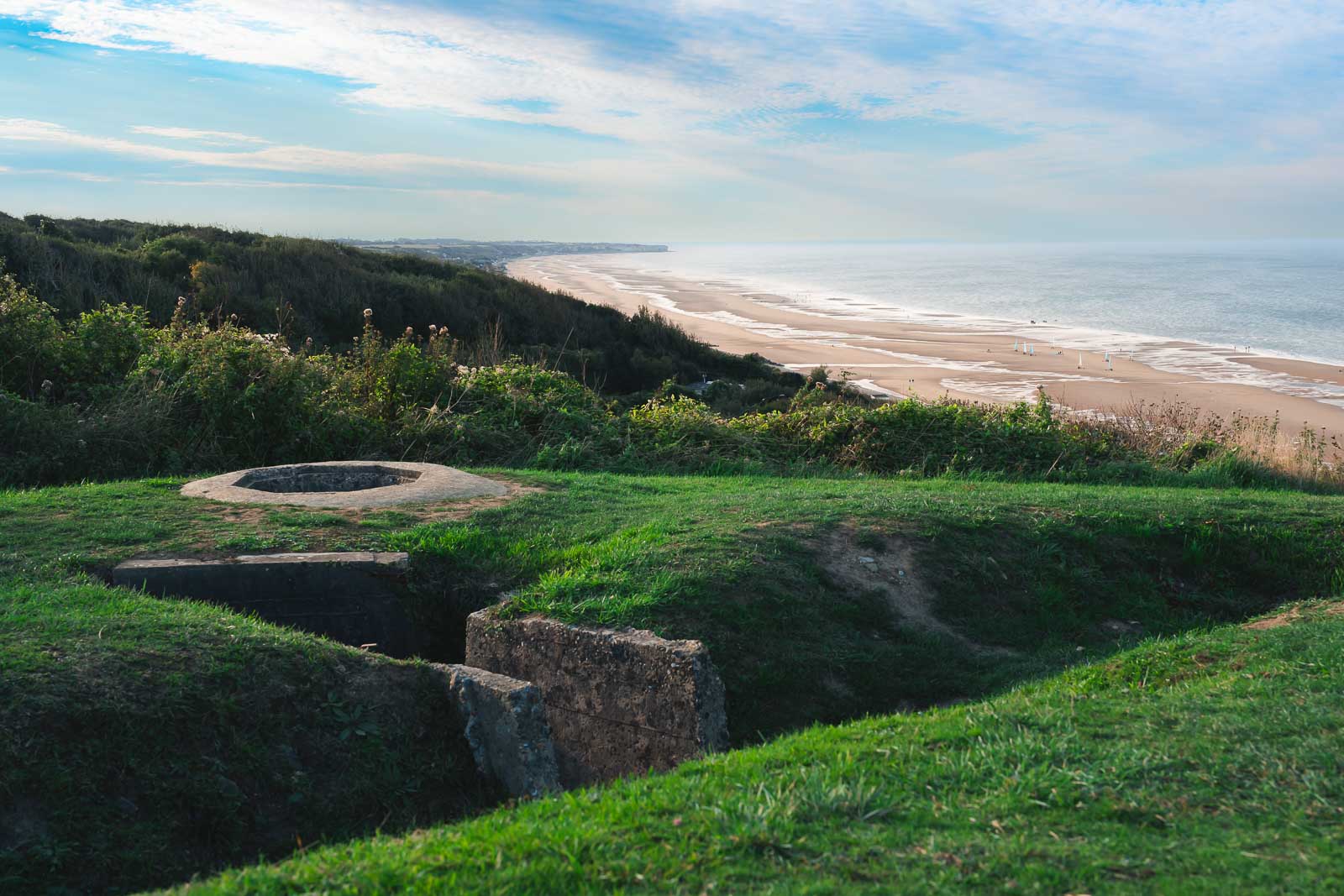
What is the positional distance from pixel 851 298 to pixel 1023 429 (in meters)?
56.9

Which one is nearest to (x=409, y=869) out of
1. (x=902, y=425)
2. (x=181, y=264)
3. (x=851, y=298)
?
(x=902, y=425)

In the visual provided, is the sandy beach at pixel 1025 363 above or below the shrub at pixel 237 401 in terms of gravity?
above

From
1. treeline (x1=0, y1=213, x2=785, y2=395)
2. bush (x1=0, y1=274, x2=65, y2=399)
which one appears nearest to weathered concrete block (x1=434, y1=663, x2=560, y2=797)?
bush (x1=0, y1=274, x2=65, y2=399)

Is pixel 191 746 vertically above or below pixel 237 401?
below

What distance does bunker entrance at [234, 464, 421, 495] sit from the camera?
30.5 ft

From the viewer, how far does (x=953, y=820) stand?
3236 mm

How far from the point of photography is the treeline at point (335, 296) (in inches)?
837

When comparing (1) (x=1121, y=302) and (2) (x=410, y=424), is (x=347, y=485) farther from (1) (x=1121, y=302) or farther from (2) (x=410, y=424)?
(1) (x=1121, y=302)

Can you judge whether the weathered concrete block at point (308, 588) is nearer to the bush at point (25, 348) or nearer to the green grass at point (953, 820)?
the green grass at point (953, 820)

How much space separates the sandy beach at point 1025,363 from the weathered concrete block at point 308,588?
12285 mm

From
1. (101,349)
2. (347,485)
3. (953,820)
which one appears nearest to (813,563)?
(953,820)

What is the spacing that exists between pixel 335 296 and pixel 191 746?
74.2ft

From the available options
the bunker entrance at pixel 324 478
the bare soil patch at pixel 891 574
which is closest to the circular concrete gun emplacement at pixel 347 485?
the bunker entrance at pixel 324 478

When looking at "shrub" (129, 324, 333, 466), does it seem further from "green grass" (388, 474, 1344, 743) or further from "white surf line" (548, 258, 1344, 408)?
"white surf line" (548, 258, 1344, 408)
